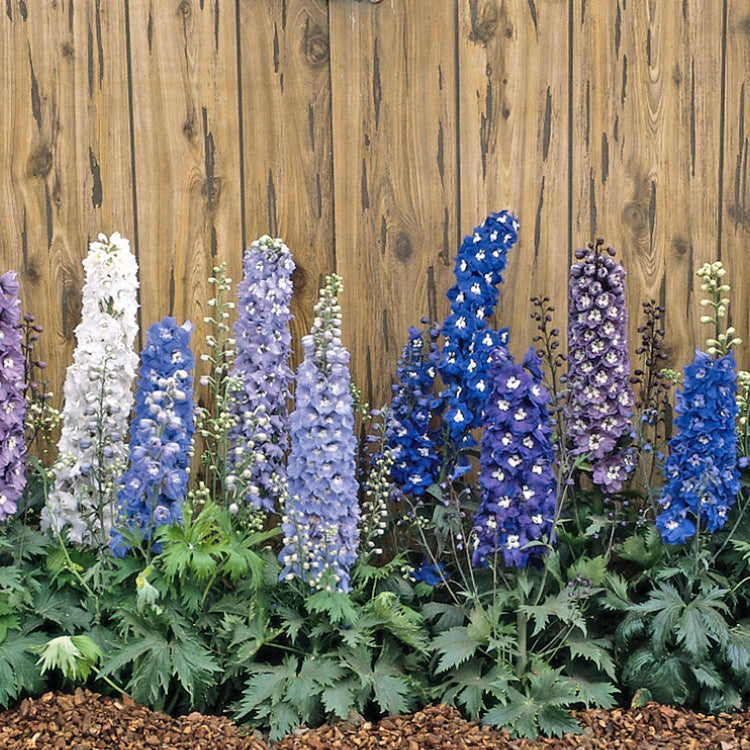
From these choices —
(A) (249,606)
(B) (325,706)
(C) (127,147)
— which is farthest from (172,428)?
(C) (127,147)

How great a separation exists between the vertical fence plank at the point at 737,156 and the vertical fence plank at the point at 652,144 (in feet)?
0.13

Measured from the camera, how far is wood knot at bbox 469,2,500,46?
3.53 m

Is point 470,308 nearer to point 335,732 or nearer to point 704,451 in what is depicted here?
point 704,451

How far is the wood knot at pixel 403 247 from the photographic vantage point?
3.62 meters

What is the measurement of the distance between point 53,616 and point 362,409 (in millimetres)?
1220

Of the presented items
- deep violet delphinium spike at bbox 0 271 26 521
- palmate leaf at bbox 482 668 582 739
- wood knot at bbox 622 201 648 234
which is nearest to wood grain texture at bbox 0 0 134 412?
deep violet delphinium spike at bbox 0 271 26 521

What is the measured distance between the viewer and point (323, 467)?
2.89m

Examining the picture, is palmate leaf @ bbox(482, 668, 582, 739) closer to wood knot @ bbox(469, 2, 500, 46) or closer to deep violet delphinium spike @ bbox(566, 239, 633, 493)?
deep violet delphinium spike @ bbox(566, 239, 633, 493)

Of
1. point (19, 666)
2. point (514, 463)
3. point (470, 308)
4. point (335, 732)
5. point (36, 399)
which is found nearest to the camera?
point (335, 732)

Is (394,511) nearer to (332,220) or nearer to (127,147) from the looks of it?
(332,220)

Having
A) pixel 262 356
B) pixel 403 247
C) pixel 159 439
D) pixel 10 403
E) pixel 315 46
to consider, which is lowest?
pixel 159 439

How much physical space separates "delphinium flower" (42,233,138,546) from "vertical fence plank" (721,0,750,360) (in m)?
2.17

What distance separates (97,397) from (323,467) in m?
0.82

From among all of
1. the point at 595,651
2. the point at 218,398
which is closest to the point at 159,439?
the point at 218,398
